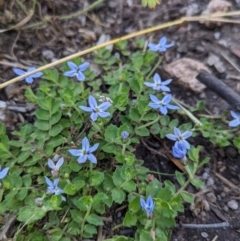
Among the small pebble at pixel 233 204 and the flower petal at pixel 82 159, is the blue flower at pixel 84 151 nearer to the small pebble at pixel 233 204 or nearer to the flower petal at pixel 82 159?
the flower petal at pixel 82 159

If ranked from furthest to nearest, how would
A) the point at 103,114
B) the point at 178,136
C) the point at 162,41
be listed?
the point at 162,41, the point at 178,136, the point at 103,114

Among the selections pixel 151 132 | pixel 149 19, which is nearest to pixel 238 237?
pixel 151 132

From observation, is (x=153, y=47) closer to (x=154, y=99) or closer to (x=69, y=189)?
(x=154, y=99)

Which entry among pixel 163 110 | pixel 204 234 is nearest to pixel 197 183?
pixel 204 234

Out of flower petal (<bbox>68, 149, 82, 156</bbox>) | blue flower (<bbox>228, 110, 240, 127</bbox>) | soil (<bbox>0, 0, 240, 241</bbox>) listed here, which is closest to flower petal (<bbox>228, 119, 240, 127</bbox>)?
blue flower (<bbox>228, 110, 240, 127</bbox>)

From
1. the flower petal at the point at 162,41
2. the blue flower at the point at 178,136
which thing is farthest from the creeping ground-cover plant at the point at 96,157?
the flower petal at the point at 162,41

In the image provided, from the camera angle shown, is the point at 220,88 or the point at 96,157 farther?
the point at 220,88

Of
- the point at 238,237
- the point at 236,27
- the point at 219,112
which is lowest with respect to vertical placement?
the point at 238,237

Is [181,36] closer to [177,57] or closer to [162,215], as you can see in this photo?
[177,57]
